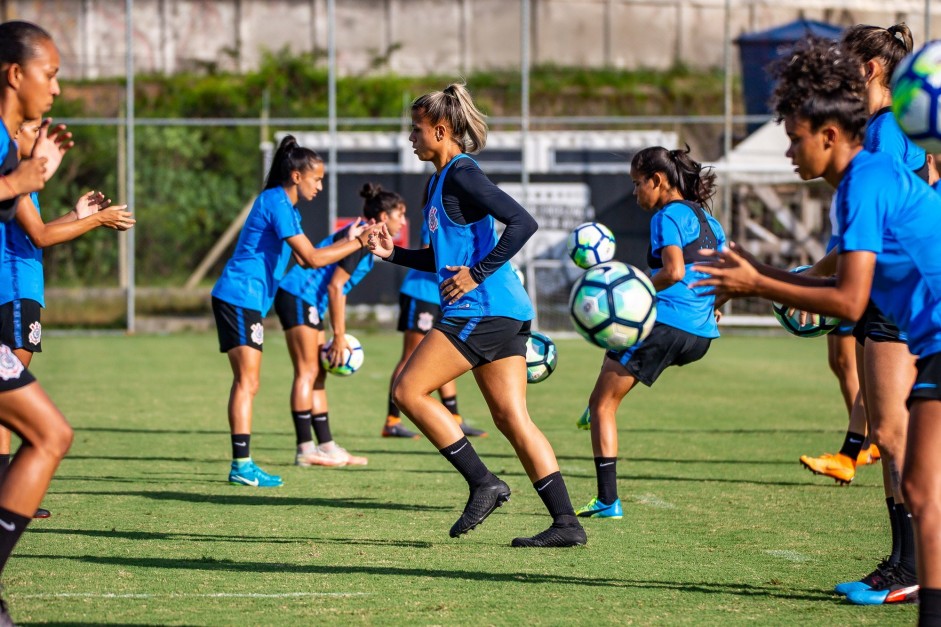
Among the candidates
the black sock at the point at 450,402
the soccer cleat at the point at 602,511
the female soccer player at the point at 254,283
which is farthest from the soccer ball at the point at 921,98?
the black sock at the point at 450,402

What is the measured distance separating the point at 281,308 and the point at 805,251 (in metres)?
14.5

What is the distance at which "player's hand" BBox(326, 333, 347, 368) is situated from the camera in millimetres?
8414

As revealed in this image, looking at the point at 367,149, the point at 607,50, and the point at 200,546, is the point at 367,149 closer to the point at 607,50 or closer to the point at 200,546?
the point at 607,50

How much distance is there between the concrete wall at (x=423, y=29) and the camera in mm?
25875

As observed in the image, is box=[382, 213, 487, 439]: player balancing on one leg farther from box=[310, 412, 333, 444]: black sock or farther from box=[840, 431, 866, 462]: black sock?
box=[840, 431, 866, 462]: black sock

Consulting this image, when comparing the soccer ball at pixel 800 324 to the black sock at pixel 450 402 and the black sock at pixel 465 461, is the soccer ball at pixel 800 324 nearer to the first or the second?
the black sock at pixel 465 461

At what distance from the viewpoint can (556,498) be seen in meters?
5.57

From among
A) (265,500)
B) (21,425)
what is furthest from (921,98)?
(265,500)

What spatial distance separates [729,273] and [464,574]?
196 cm

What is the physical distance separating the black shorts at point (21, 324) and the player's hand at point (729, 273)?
375 centimetres

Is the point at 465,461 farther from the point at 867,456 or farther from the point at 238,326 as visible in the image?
the point at 867,456

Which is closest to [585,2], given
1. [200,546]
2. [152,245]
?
[152,245]

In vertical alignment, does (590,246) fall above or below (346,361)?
above

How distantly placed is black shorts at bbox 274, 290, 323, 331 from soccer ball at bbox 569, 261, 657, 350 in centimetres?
397
